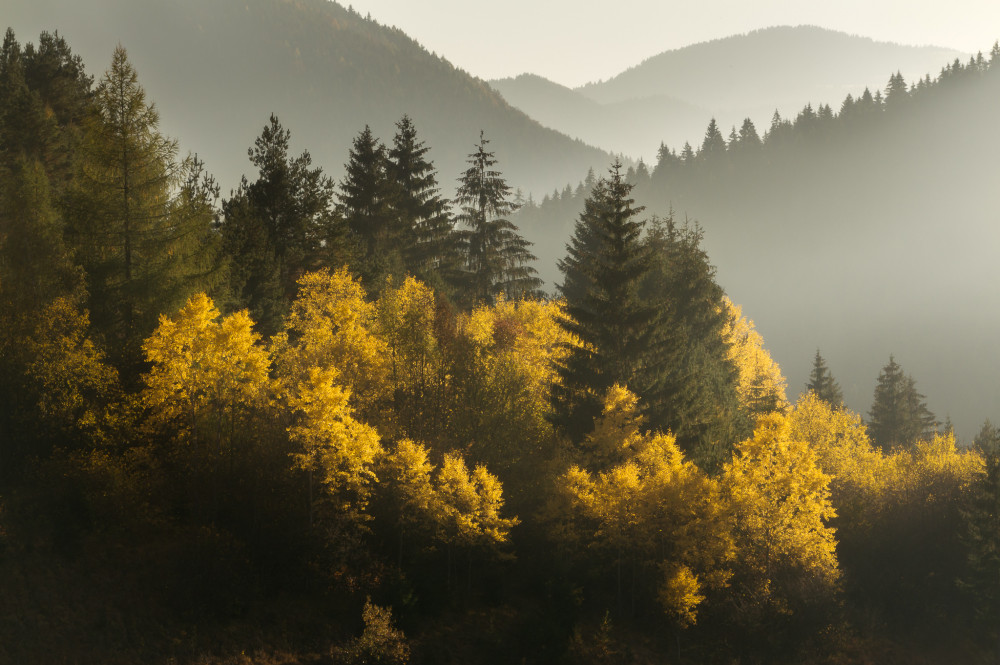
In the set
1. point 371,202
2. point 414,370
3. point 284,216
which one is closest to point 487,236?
point 371,202

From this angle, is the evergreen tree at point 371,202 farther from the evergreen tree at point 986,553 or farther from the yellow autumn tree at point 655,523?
the evergreen tree at point 986,553

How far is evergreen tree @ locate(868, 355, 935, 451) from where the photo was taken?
224ft

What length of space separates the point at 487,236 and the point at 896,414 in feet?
171

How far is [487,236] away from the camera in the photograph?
48.3 metres

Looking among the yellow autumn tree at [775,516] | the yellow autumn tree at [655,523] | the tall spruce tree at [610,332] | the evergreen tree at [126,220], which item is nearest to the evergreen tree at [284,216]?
the evergreen tree at [126,220]

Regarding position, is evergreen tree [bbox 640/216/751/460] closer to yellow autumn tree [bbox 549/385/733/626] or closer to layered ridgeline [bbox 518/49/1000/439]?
yellow autumn tree [bbox 549/385/733/626]

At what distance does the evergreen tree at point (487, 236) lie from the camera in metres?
48.3

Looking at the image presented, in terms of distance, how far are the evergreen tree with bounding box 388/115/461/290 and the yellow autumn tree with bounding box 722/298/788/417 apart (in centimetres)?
2214

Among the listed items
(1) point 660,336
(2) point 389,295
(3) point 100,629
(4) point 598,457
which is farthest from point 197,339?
(1) point 660,336

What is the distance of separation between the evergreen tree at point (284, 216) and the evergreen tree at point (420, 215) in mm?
10563

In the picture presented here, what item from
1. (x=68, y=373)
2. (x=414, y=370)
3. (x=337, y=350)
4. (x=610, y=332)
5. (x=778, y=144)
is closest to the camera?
(x=68, y=373)

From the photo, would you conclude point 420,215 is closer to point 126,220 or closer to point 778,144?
point 126,220

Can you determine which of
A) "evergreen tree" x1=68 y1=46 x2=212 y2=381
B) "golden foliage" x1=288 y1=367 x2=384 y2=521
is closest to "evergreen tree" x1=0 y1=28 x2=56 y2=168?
"evergreen tree" x1=68 y1=46 x2=212 y2=381

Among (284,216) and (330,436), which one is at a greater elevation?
(284,216)
